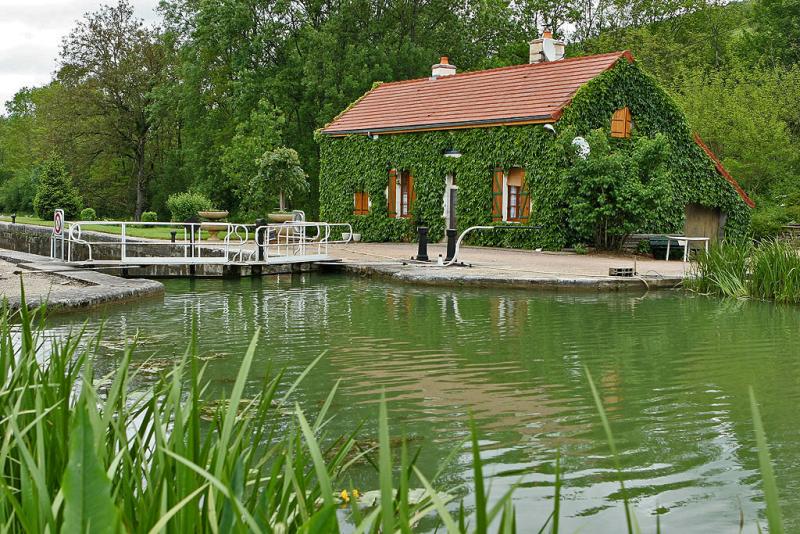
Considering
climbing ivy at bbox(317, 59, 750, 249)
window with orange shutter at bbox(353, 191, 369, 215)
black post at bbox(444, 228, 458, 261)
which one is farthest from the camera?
window with orange shutter at bbox(353, 191, 369, 215)

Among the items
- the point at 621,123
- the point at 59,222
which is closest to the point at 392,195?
the point at 621,123

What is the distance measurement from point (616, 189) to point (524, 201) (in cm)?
289

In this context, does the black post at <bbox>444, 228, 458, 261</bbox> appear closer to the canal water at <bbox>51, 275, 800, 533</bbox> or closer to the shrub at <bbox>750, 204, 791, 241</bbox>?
the canal water at <bbox>51, 275, 800, 533</bbox>

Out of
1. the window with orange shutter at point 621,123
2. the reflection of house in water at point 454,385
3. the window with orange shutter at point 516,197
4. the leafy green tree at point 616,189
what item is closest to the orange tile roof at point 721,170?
the window with orange shutter at point 621,123

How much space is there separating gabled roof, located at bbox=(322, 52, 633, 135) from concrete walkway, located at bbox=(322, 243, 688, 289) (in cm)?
344

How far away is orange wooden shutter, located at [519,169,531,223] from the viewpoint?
22.5 m

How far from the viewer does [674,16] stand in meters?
45.6

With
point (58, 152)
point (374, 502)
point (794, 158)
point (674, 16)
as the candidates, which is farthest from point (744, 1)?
point (374, 502)

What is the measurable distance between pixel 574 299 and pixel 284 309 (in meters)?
4.27

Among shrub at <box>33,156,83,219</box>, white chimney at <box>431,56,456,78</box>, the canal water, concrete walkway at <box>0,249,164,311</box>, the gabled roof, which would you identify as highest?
white chimney at <box>431,56,456,78</box>

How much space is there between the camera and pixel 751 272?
45.9 feet

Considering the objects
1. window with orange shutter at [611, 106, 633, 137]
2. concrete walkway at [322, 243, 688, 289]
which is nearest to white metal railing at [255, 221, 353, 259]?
concrete walkway at [322, 243, 688, 289]

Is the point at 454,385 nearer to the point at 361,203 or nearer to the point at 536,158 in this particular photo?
the point at 536,158

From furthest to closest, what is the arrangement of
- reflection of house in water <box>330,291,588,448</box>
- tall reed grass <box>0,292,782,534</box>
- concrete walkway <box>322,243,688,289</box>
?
concrete walkway <box>322,243,688,289</box>, reflection of house in water <box>330,291,588,448</box>, tall reed grass <box>0,292,782,534</box>
